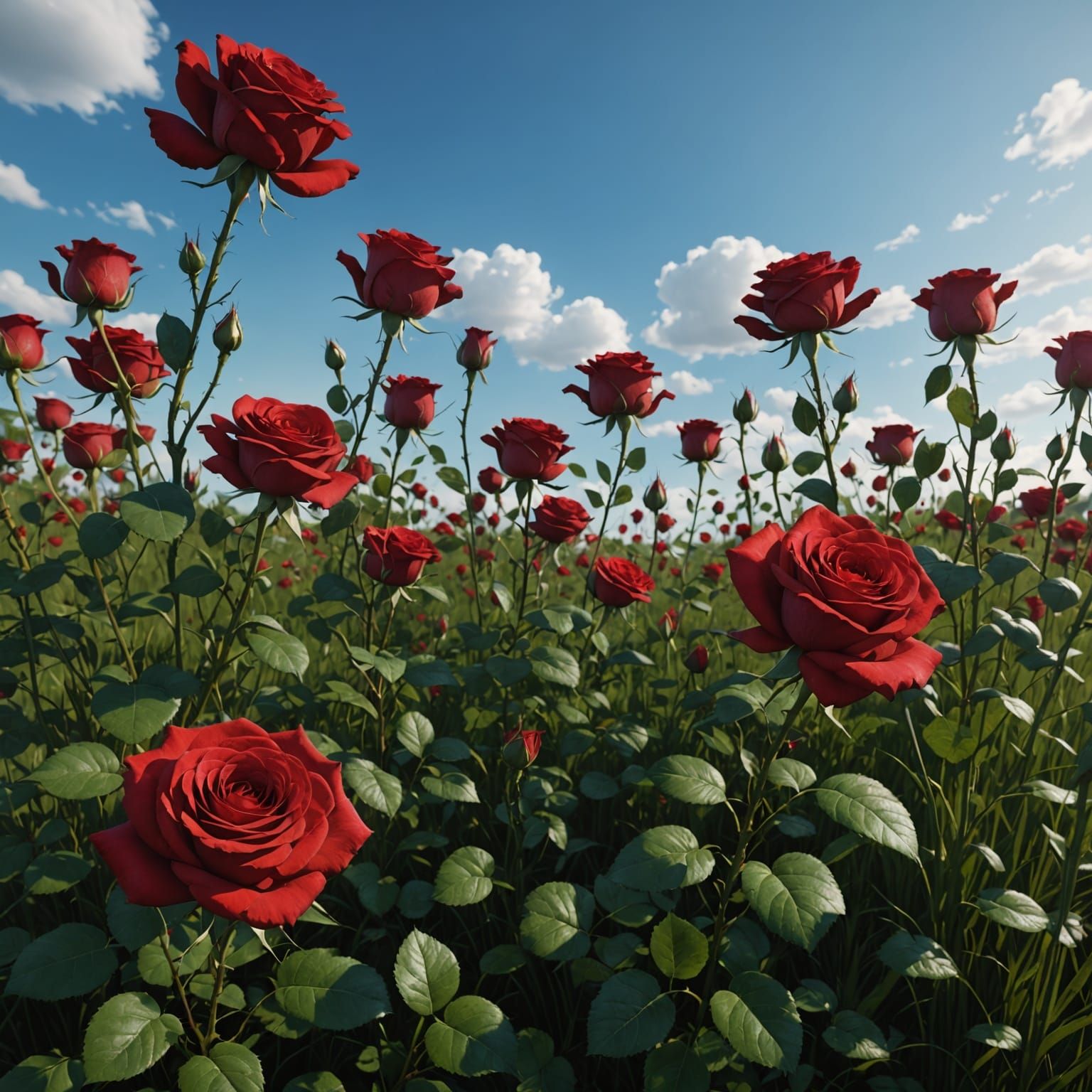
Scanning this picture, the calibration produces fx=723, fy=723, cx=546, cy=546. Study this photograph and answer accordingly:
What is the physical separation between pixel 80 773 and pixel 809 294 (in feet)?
6.06

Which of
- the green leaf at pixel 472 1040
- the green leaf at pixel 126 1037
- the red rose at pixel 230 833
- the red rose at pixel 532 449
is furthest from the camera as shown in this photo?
the red rose at pixel 532 449

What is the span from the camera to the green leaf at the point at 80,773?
1275mm

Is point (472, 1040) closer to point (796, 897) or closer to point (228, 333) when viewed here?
point (796, 897)

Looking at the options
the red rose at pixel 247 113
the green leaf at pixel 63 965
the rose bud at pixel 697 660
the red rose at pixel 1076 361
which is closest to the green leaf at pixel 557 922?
the green leaf at pixel 63 965

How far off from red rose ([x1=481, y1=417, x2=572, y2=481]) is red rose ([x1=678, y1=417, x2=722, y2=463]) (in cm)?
80

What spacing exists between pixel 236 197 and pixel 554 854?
2032 mm

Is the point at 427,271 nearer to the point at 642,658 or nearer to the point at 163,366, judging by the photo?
the point at 163,366

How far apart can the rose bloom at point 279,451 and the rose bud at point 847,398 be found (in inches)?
63.6

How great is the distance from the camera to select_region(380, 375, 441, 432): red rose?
245cm

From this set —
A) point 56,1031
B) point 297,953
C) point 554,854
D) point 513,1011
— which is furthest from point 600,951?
point 56,1031

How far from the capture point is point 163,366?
6.50 feet

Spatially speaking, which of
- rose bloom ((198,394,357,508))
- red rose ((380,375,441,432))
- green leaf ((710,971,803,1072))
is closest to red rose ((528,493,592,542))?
red rose ((380,375,441,432))

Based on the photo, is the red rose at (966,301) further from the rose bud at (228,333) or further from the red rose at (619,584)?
the rose bud at (228,333)

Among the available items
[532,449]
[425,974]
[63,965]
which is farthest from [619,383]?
[63,965]
